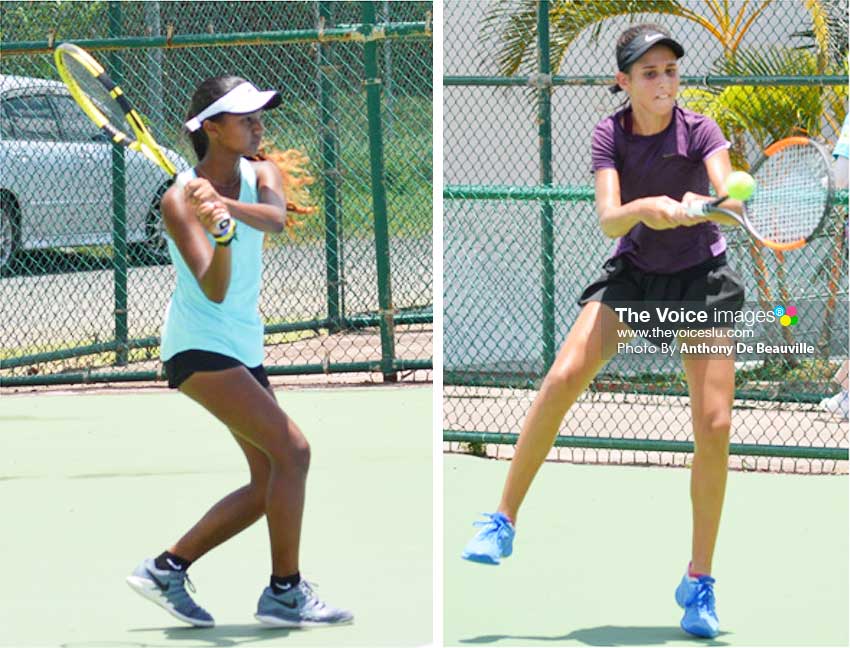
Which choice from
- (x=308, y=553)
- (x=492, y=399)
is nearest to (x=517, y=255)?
(x=492, y=399)

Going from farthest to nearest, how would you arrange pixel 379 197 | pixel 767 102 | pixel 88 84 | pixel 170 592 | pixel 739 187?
pixel 379 197, pixel 767 102, pixel 88 84, pixel 170 592, pixel 739 187

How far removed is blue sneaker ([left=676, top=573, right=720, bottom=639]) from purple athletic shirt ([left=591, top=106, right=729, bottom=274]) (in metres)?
0.83

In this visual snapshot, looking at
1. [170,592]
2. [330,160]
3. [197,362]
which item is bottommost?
[170,592]

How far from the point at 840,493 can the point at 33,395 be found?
13.3 feet

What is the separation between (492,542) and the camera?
462 centimetres

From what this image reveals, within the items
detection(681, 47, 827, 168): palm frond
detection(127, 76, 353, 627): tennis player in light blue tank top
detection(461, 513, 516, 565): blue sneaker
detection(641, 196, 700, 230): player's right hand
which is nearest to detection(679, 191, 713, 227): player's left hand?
detection(641, 196, 700, 230): player's right hand

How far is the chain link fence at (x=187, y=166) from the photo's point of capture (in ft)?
29.0

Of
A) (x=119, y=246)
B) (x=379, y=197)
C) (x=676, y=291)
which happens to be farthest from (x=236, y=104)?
(x=119, y=246)

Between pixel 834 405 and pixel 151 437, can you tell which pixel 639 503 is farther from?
pixel 151 437

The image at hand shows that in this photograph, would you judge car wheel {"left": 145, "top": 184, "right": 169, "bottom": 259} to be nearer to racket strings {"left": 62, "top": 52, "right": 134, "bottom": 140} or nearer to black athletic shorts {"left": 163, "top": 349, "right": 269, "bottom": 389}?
racket strings {"left": 62, "top": 52, "right": 134, "bottom": 140}

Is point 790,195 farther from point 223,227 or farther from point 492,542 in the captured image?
point 223,227

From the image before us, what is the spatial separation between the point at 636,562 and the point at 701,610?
0.94m

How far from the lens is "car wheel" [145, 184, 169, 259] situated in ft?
30.9

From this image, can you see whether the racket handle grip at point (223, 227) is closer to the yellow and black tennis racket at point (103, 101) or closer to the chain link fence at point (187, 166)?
the yellow and black tennis racket at point (103, 101)
